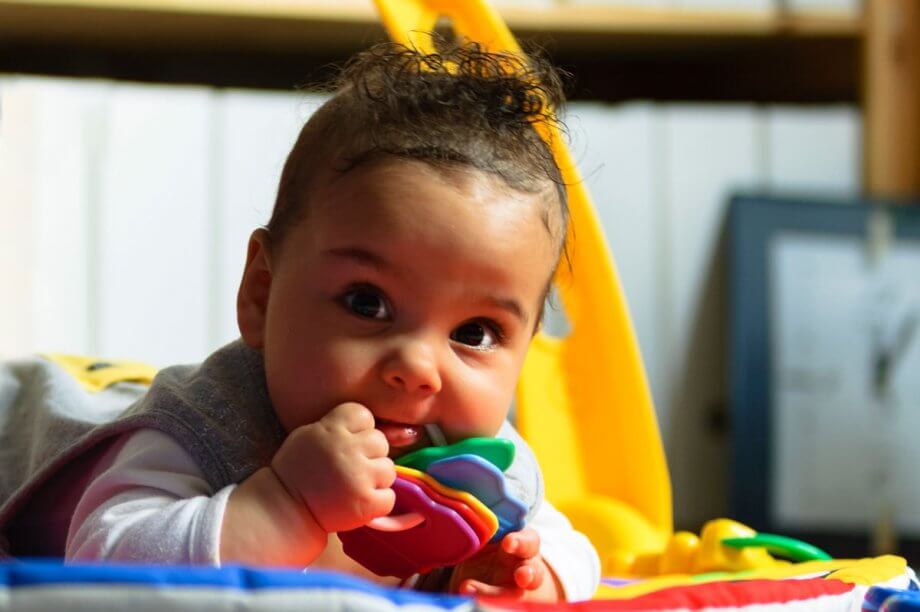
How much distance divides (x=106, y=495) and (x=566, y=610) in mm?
213

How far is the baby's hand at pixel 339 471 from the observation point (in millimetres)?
472

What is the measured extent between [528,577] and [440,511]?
81 millimetres

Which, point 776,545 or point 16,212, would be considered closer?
point 776,545

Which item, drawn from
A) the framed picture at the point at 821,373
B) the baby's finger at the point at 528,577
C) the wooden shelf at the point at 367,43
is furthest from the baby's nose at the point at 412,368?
the framed picture at the point at 821,373

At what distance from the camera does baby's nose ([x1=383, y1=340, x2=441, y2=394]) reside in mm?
499

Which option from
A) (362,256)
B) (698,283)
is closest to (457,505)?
(362,256)

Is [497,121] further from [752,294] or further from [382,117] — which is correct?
[752,294]

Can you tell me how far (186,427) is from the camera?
1.74ft

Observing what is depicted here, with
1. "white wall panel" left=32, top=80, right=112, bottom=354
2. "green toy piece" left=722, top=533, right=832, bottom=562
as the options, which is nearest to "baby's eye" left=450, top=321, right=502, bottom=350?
"green toy piece" left=722, top=533, right=832, bottom=562

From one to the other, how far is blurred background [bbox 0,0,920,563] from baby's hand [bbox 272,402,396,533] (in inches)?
38.3

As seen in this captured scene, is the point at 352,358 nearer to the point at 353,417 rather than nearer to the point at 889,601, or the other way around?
the point at 353,417

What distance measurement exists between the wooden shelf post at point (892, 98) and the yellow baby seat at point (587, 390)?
0.82 m

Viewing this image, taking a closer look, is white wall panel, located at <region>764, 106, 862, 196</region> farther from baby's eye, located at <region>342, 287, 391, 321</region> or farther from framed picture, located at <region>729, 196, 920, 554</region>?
baby's eye, located at <region>342, 287, 391, 321</region>

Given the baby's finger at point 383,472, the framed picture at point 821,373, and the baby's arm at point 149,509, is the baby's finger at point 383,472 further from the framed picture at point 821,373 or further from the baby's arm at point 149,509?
the framed picture at point 821,373
